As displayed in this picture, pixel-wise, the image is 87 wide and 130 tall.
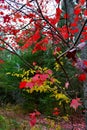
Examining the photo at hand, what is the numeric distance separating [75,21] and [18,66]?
31.1ft

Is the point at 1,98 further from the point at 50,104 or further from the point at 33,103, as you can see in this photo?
the point at 50,104

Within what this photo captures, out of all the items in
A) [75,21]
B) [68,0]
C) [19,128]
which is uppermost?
[68,0]

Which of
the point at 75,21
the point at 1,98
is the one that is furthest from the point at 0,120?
the point at 1,98

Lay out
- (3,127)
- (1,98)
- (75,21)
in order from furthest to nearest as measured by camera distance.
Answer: (1,98) < (3,127) < (75,21)

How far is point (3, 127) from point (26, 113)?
7.62m

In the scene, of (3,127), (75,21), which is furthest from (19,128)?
(75,21)

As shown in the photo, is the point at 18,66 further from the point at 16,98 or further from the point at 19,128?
the point at 19,128

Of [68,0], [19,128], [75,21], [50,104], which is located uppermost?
[68,0]

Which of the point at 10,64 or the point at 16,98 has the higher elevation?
the point at 10,64

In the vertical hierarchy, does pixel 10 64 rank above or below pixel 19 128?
above

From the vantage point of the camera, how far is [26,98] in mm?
13898

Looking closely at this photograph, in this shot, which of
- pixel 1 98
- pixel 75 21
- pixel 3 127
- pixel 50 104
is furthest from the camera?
pixel 1 98

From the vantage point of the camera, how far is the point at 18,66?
45.2 ft

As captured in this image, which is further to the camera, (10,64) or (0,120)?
(10,64)
